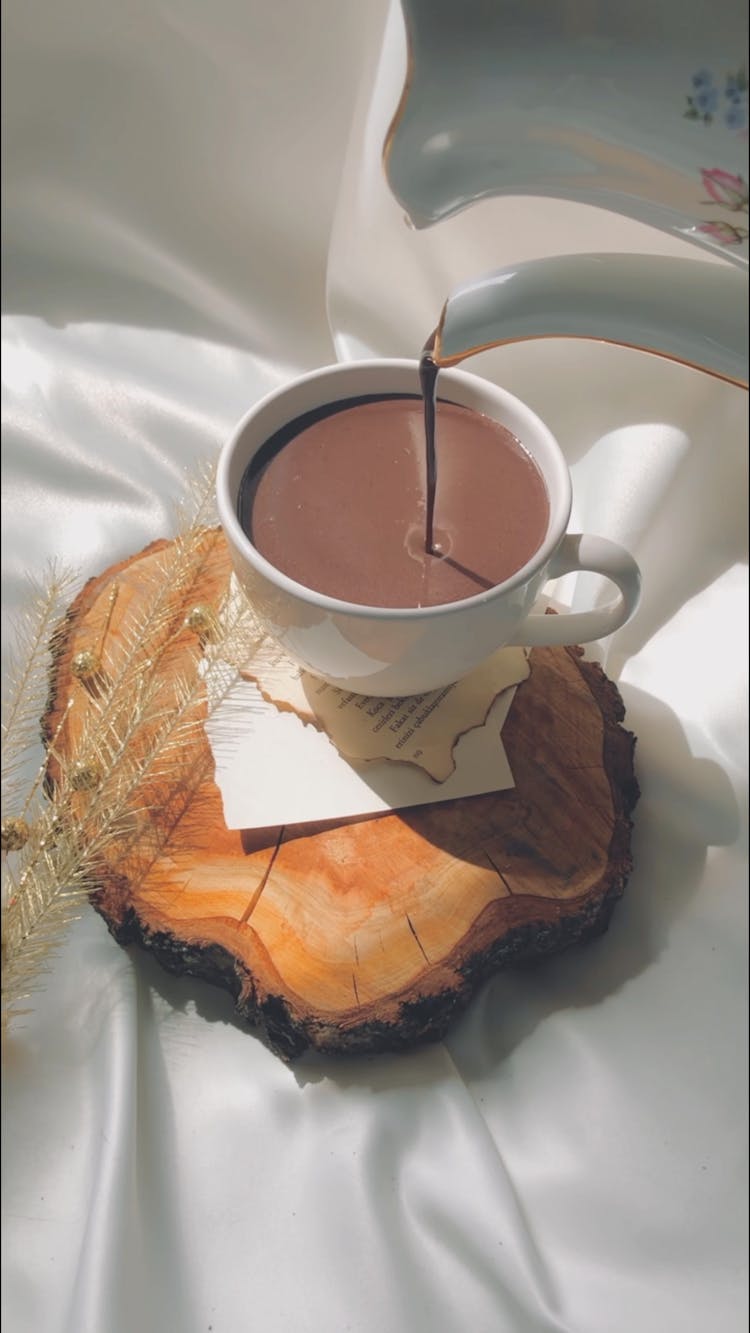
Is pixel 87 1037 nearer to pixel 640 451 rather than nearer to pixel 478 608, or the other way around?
pixel 478 608

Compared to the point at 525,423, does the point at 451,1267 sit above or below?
below

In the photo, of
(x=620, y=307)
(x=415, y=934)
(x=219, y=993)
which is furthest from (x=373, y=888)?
(x=620, y=307)

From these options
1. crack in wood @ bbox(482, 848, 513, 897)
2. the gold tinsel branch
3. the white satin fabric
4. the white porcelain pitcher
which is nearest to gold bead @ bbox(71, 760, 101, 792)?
the gold tinsel branch

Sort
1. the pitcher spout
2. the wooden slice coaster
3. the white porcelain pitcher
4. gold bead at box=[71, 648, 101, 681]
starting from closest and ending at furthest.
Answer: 1. the white porcelain pitcher
2. the pitcher spout
3. the wooden slice coaster
4. gold bead at box=[71, 648, 101, 681]

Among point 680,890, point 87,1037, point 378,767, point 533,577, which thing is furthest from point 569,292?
point 87,1037

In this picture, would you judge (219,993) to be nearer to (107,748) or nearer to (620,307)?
(107,748)

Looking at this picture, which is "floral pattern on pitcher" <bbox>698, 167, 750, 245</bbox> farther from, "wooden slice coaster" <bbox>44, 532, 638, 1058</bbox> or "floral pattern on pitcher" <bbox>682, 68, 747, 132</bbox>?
"wooden slice coaster" <bbox>44, 532, 638, 1058</bbox>

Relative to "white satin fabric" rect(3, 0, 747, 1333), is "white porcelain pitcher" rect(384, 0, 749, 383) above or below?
above
